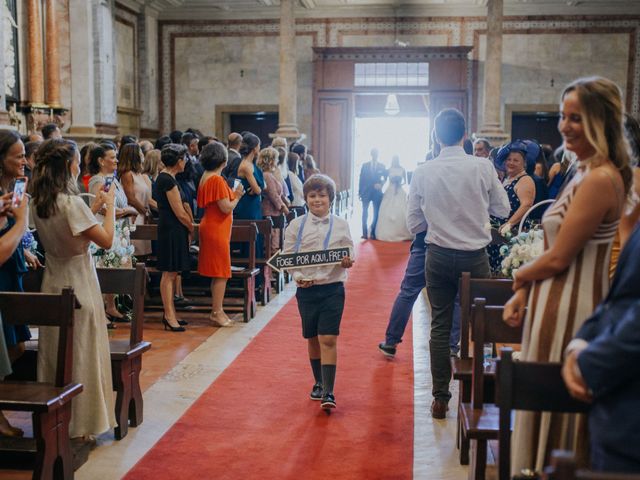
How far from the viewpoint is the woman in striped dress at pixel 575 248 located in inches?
89.5

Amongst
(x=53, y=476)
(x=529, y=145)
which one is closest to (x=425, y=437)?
(x=53, y=476)

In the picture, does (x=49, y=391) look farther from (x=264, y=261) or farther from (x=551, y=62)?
(x=551, y=62)

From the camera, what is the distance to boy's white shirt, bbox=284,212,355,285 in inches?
179

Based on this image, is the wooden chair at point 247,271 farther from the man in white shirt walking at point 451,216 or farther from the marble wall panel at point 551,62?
the marble wall panel at point 551,62

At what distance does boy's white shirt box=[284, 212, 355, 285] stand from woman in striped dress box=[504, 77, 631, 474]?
83.8 inches

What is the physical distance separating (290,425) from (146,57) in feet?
52.1

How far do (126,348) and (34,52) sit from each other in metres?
10.1

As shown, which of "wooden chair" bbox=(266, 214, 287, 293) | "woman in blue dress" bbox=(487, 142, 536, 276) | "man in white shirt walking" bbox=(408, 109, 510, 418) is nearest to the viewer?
"man in white shirt walking" bbox=(408, 109, 510, 418)

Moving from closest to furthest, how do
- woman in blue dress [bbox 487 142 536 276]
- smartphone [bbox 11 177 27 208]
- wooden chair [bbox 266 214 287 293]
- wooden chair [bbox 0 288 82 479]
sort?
wooden chair [bbox 0 288 82 479] < smartphone [bbox 11 177 27 208] < woman in blue dress [bbox 487 142 536 276] < wooden chair [bbox 266 214 287 293]

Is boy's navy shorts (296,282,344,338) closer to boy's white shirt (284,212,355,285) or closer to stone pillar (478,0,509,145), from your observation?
boy's white shirt (284,212,355,285)

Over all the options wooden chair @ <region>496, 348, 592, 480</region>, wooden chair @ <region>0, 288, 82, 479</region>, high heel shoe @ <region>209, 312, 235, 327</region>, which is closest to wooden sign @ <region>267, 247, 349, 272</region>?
wooden chair @ <region>0, 288, 82, 479</region>

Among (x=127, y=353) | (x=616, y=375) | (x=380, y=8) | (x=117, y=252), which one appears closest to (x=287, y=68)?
(x=380, y=8)

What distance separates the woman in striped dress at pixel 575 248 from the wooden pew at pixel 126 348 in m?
2.39

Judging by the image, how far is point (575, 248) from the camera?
91.7 inches
